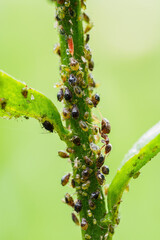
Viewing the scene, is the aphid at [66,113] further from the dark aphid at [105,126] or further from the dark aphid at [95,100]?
the dark aphid at [105,126]

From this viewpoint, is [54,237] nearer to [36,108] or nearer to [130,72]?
[130,72]

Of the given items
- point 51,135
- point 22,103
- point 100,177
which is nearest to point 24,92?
point 22,103

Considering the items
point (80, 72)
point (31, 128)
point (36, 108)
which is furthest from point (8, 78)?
point (31, 128)

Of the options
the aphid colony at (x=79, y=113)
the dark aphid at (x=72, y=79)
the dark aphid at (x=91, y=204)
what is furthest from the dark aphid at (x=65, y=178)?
the dark aphid at (x=72, y=79)

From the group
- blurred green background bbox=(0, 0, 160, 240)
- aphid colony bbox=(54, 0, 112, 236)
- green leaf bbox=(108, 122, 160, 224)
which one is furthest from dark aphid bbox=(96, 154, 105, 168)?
blurred green background bbox=(0, 0, 160, 240)

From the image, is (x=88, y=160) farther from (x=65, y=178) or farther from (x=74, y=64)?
(x=74, y=64)

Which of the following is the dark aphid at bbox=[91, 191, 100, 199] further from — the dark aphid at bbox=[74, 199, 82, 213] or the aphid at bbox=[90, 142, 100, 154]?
the aphid at bbox=[90, 142, 100, 154]

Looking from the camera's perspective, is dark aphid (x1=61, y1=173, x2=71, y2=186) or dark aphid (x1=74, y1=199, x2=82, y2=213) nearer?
dark aphid (x1=74, y1=199, x2=82, y2=213)
